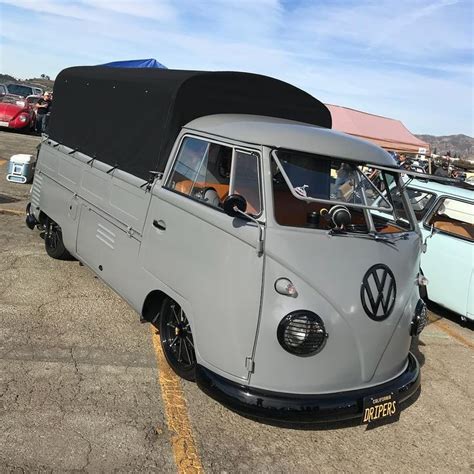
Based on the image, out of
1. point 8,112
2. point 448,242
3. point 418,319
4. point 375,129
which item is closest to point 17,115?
point 8,112

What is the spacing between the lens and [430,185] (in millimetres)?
7047

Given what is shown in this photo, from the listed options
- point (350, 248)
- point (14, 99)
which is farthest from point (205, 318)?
point (14, 99)

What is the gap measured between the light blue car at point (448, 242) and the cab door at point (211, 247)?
10.2 feet

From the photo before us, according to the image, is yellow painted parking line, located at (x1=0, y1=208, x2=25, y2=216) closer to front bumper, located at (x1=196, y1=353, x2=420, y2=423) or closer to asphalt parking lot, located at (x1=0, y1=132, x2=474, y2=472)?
asphalt parking lot, located at (x1=0, y1=132, x2=474, y2=472)

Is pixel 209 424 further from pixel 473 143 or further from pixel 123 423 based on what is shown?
pixel 473 143

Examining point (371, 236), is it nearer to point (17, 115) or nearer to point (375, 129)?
point (17, 115)

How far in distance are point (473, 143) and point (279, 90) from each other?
351ft

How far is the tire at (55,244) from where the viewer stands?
629cm

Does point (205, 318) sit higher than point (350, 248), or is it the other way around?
point (350, 248)

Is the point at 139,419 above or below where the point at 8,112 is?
below

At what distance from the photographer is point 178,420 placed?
3521mm

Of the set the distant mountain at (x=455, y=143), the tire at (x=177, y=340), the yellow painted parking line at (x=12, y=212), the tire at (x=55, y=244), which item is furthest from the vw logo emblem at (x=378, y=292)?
the distant mountain at (x=455, y=143)

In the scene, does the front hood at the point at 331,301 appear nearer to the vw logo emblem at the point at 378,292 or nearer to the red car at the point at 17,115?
the vw logo emblem at the point at 378,292

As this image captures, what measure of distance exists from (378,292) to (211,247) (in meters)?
1.16
